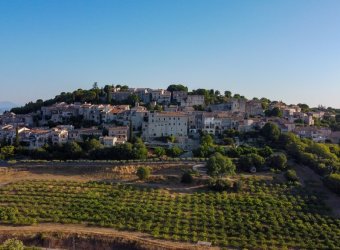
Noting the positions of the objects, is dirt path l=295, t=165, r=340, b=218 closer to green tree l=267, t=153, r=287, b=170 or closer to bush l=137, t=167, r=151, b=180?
green tree l=267, t=153, r=287, b=170

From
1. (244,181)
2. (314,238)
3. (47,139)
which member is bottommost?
(314,238)

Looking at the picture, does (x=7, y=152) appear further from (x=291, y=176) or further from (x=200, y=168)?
(x=291, y=176)

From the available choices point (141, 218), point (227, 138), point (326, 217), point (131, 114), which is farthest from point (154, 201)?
point (131, 114)

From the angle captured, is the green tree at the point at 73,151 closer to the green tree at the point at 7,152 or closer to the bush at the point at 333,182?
the green tree at the point at 7,152

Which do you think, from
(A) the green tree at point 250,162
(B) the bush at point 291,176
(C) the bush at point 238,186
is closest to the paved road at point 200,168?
(A) the green tree at point 250,162

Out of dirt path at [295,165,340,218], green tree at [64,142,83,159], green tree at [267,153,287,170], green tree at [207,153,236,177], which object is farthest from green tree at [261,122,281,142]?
green tree at [64,142,83,159]

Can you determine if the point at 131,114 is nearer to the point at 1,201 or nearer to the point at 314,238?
the point at 1,201
